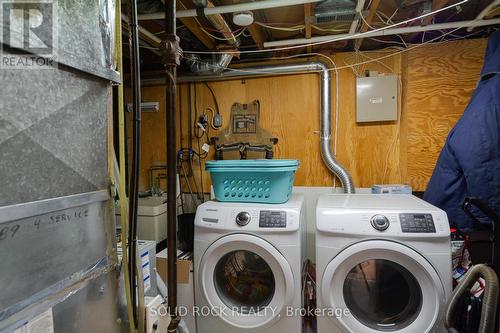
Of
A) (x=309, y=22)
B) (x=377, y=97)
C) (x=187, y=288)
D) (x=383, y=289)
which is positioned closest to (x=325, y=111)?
(x=377, y=97)

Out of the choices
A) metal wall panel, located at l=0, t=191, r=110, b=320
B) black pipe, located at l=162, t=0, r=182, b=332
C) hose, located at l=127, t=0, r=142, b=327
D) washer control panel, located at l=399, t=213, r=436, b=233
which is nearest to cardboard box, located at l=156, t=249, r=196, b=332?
black pipe, located at l=162, t=0, r=182, b=332

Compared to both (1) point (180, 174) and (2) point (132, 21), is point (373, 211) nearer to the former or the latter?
(2) point (132, 21)

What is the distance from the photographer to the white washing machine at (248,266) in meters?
1.51

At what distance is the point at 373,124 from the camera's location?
2.27 metres

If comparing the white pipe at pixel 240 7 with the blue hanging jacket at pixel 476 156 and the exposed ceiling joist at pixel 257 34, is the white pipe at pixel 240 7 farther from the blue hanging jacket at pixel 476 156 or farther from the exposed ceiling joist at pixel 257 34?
Answer: the blue hanging jacket at pixel 476 156

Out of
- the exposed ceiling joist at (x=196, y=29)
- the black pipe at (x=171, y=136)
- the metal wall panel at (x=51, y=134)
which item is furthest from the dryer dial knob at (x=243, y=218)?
the exposed ceiling joist at (x=196, y=29)

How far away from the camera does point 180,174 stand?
2.58 metres

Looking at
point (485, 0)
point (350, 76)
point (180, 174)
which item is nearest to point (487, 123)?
point (485, 0)

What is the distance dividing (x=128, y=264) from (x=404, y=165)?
86.1 inches

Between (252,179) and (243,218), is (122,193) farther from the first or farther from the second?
(252,179)

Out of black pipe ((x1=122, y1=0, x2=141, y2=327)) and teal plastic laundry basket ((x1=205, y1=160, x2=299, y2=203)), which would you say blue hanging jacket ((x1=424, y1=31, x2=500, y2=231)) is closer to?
teal plastic laundry basket ((x1=205, y1=160, x2=299, y2=203))

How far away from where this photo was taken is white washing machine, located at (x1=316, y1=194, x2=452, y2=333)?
1332 mm

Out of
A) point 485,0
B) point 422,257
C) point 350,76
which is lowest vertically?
point 422,257

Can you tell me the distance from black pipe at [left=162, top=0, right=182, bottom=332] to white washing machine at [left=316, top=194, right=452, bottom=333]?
823 mm
